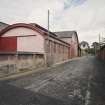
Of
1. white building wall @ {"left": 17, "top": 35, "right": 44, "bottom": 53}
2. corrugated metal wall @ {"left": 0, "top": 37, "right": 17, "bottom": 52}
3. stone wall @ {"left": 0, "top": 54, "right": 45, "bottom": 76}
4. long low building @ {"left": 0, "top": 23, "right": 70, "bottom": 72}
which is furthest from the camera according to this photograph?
corrugated metal wall @ {"left": 0, "top": 37, "right": 17, "bottom": 52}

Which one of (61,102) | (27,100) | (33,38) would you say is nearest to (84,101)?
(61,102)

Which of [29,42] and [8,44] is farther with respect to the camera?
[8,44]

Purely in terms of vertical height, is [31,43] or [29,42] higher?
[29,42]

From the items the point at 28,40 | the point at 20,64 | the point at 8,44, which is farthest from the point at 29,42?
the point at 20,64

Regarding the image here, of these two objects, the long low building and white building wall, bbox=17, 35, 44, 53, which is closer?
the long low building

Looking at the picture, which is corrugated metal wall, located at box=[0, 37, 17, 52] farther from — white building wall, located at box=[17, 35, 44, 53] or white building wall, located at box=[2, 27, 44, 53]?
white building wall, located at box=[17, 35, 44, 53]

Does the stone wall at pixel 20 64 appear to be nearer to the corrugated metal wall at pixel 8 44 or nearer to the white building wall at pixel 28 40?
the white building wall at pixel 28 40

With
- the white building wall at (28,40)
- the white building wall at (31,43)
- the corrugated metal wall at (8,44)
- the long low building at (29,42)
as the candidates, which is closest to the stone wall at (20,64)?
the long low building at (29,42)

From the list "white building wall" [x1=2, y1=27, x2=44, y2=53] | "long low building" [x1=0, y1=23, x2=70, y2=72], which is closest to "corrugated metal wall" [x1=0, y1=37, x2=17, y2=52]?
"long low building" [x1=0, y1=23, x2=70, y2=72]

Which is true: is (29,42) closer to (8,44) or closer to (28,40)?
(28,40)

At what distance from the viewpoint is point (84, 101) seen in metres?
5.03

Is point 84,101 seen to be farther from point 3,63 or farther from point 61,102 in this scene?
point 3,63

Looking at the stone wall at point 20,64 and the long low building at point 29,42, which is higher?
the long low building at point 29,42

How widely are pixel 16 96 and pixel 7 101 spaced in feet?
1.91
